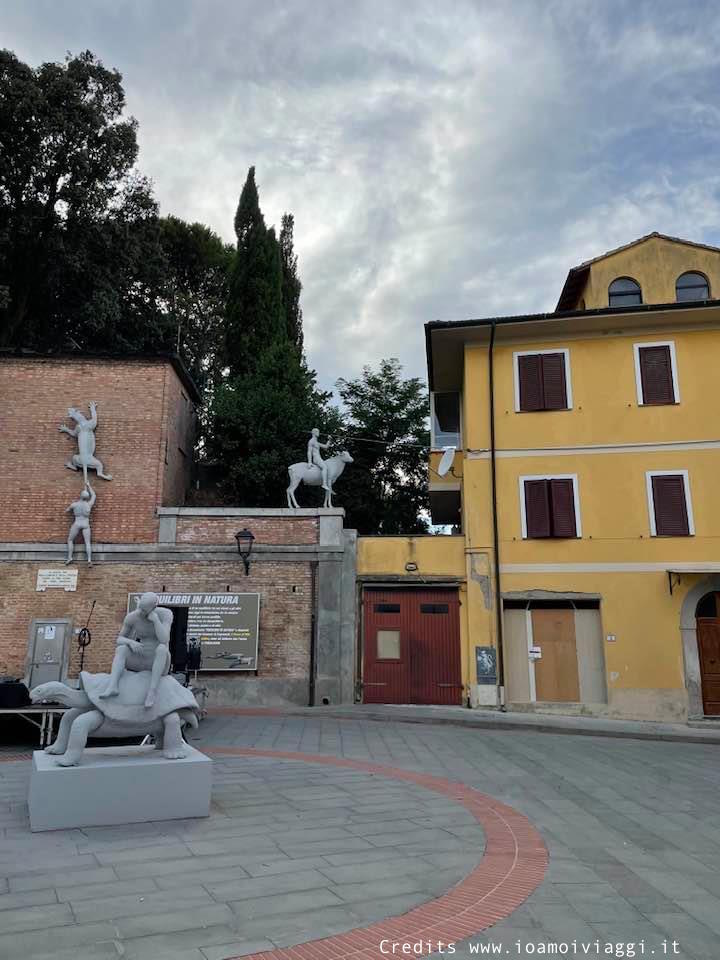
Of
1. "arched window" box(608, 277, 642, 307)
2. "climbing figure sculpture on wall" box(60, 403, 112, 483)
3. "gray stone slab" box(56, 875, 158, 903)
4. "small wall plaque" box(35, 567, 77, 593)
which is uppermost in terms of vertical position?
"arched window" box(608, 277, 642, 307)

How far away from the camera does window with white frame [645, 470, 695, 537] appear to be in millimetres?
16031

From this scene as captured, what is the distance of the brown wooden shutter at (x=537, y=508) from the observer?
647 inches

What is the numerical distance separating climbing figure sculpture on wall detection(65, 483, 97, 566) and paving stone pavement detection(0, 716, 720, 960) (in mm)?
7919

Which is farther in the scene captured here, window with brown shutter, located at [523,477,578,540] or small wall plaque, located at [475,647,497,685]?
window with brown shutter, located at [523,477,578,540]

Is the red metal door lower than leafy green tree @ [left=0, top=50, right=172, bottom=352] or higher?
lower

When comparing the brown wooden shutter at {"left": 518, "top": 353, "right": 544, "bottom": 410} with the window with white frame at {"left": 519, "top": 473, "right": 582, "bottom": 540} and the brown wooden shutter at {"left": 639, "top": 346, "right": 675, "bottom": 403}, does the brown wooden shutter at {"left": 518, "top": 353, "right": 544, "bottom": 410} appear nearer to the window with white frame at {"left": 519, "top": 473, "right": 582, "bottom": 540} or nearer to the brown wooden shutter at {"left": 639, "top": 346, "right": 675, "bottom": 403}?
the window with white frame at {"left": 519, "top": 473, "right": 582, "bottom": 540}

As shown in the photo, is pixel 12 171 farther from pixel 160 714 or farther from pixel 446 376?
pixel 160 714

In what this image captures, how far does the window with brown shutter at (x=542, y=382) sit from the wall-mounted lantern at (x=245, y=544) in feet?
25.3

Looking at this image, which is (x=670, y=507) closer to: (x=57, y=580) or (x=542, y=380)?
(x=542, y=380)

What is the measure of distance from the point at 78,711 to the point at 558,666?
1212 cm

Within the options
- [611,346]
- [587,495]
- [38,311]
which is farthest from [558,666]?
[38,311]

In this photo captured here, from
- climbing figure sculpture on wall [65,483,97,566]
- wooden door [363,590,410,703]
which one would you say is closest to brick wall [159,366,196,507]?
climbing figure sculpture on wall [65,483,97,566]

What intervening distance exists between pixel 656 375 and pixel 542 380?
2.85 m

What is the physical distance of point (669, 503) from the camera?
16.2 meters
